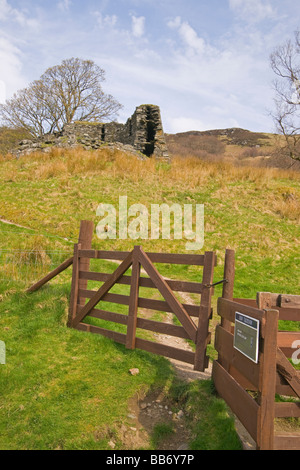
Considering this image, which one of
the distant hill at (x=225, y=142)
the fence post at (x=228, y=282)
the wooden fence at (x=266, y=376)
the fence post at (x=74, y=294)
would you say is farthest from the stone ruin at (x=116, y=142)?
the distant hill at (x=225, y=142)

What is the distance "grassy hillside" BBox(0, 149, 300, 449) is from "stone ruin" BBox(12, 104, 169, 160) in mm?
2470

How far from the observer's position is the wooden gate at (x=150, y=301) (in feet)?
16.6

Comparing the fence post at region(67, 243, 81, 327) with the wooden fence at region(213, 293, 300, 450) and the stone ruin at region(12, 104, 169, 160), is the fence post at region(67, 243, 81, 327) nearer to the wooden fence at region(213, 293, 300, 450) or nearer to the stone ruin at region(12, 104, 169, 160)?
the wooden fence at region(213, 293, 300, 450)

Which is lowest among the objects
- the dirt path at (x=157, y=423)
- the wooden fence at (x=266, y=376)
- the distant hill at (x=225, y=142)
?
the dirt path at (x=157, y=423)

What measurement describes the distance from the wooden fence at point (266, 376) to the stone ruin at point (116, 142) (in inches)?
808

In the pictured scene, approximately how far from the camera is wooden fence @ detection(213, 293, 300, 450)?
10.7ft

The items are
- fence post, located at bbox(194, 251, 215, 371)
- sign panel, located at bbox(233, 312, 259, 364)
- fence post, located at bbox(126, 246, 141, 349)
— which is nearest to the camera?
sign panel, located at bbox(233, 312, 259, 364)

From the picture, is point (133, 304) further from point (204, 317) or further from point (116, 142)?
point (116, 142)

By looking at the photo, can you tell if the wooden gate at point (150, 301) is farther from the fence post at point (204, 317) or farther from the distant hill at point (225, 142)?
the distant hill at point (225, 142)

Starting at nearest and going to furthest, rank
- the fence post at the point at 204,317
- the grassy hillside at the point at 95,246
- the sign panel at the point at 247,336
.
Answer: the sign panel at the point at 247,336
the grassy hillside at the point at 95,246
the fence post at the point at 204,317

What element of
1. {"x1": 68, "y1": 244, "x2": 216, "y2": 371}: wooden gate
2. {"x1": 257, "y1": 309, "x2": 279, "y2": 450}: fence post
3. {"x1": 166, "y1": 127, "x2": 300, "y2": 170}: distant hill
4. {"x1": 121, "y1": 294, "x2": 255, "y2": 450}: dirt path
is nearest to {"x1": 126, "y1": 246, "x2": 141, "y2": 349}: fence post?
{"x1": 68, "y1": 244, "x2": 216, "y2": 371}: wooden gate

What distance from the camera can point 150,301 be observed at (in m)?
5.70
